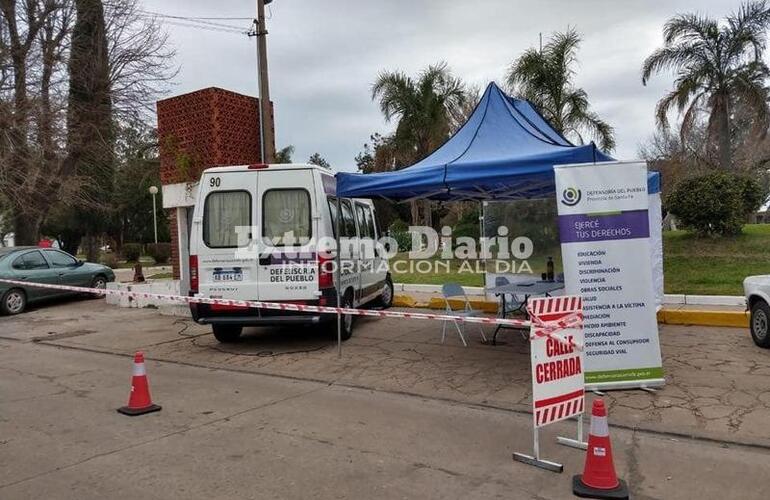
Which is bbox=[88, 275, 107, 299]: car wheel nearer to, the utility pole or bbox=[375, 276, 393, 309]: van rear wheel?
the utility pole

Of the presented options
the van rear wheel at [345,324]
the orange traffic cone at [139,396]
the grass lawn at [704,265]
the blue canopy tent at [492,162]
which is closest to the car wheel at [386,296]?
the grass lawn at [704,265]

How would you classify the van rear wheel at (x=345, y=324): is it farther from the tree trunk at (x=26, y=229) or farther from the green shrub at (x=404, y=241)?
the green shrub at (x=404, y=241)

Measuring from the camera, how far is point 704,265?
13.2 m

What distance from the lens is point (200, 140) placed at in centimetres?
1277

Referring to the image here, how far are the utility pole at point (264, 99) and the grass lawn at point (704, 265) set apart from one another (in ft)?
15.9

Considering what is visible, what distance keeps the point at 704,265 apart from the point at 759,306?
5.89 m

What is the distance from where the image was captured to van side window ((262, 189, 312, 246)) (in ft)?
27.6

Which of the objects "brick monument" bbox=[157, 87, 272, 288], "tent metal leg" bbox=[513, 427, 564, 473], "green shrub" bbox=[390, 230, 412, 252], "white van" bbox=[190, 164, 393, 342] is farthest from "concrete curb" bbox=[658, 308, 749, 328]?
"green shrub" bbox=[390, 230, 412, 252]

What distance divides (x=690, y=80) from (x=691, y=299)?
8053mm

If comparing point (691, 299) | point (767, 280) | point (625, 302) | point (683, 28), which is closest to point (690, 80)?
point (683, 28)

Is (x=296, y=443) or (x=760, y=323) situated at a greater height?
(x=760, y=323)

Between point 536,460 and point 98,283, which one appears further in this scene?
point 98,283

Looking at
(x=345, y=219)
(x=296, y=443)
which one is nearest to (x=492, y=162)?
(x=345, y=219)

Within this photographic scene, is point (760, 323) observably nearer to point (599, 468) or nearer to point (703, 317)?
point (703, 317)
